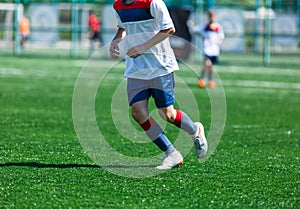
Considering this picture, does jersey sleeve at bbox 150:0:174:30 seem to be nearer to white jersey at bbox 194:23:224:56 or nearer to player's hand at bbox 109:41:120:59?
player's hand at bbox 109:41:120:59

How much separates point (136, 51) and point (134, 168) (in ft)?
3.73

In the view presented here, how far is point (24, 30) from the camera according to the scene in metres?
34.8

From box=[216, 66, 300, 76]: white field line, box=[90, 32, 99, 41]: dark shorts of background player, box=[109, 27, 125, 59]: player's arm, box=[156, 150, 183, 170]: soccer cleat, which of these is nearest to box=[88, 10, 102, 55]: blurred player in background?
box=[90, 32, 99, 41]: dark shorts of background player

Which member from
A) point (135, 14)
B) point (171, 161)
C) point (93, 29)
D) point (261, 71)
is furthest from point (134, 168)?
point (93, 29)

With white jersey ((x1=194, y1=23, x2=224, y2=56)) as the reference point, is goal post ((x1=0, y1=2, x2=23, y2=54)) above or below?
below

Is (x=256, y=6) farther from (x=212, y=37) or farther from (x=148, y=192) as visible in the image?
(x=148, y=192)

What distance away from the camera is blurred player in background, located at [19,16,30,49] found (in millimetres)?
34500

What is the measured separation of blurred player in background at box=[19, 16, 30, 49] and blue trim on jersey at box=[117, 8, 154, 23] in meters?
27.9

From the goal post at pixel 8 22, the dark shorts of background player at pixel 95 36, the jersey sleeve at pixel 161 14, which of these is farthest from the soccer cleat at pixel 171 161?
the goal post at pixel 8 22

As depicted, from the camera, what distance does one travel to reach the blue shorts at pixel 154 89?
693 cm

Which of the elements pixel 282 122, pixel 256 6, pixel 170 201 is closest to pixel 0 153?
pixel 170 201

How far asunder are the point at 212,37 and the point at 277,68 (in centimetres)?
854

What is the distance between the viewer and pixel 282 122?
1162 centimetres

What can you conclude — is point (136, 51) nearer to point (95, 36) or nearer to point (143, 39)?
point (143, 39)
